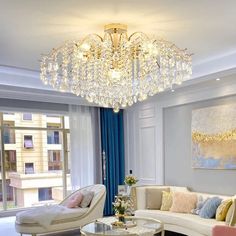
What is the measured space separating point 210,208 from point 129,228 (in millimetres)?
1367

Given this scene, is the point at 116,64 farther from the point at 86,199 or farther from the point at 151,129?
the point at 151,129

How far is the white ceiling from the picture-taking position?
2984 mm

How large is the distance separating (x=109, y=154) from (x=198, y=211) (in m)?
2.81

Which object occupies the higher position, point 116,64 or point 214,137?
point 116,64

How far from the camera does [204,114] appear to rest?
5605 millimetres

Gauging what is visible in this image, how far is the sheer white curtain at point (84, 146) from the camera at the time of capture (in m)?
6.82

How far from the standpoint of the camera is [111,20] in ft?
11.2

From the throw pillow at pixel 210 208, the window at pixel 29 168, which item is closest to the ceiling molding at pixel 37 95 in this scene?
the window at pixel 29 168

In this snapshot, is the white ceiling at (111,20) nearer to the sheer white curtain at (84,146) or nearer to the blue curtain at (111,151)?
the sheer white curtain at (84,146)

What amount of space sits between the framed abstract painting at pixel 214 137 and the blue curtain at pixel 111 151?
2.14 metres

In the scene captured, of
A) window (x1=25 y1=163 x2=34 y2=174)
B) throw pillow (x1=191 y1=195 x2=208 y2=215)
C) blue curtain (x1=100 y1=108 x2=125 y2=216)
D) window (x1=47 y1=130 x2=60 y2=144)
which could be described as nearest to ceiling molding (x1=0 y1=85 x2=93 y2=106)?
blue curtain (x1=100 y1=108 x2=125 y2=216)

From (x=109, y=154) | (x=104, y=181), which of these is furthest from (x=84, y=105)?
(x=104, y=181)

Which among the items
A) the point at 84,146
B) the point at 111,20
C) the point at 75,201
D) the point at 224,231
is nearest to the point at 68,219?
the point at 75,201

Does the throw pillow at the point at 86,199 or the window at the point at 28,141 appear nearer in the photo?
the throw pillow at the point at 86,199
